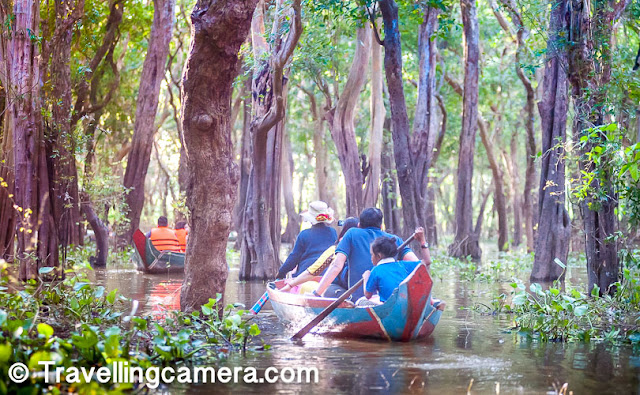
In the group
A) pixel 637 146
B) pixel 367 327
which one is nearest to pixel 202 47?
pixel 367 327

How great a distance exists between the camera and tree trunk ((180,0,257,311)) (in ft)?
26.5

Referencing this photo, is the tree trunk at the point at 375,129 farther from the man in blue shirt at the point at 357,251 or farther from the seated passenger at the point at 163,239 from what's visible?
the man in blue shirt at the point at 357,251

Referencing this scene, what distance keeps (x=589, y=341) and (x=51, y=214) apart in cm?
853

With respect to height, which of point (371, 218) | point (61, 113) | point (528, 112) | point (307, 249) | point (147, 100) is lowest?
point (307, 249)

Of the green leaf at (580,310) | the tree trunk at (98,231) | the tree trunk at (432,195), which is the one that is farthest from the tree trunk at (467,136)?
the green leaf at (580,310)

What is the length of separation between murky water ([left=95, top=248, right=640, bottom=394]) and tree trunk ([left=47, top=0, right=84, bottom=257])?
16.1 feet

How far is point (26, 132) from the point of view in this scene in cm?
1191

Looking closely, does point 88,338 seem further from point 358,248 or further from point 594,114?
point 594,114

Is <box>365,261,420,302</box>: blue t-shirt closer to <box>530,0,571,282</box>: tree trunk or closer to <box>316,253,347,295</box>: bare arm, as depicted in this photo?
<box>316,253,347,295</box>: bare arm

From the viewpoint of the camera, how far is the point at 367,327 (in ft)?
27.7

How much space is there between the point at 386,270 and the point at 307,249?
10.7 ft

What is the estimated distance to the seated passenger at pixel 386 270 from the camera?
8.27m

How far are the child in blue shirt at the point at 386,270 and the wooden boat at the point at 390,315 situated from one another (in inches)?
9.3

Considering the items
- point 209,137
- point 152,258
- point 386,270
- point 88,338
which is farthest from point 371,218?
point 152,258
